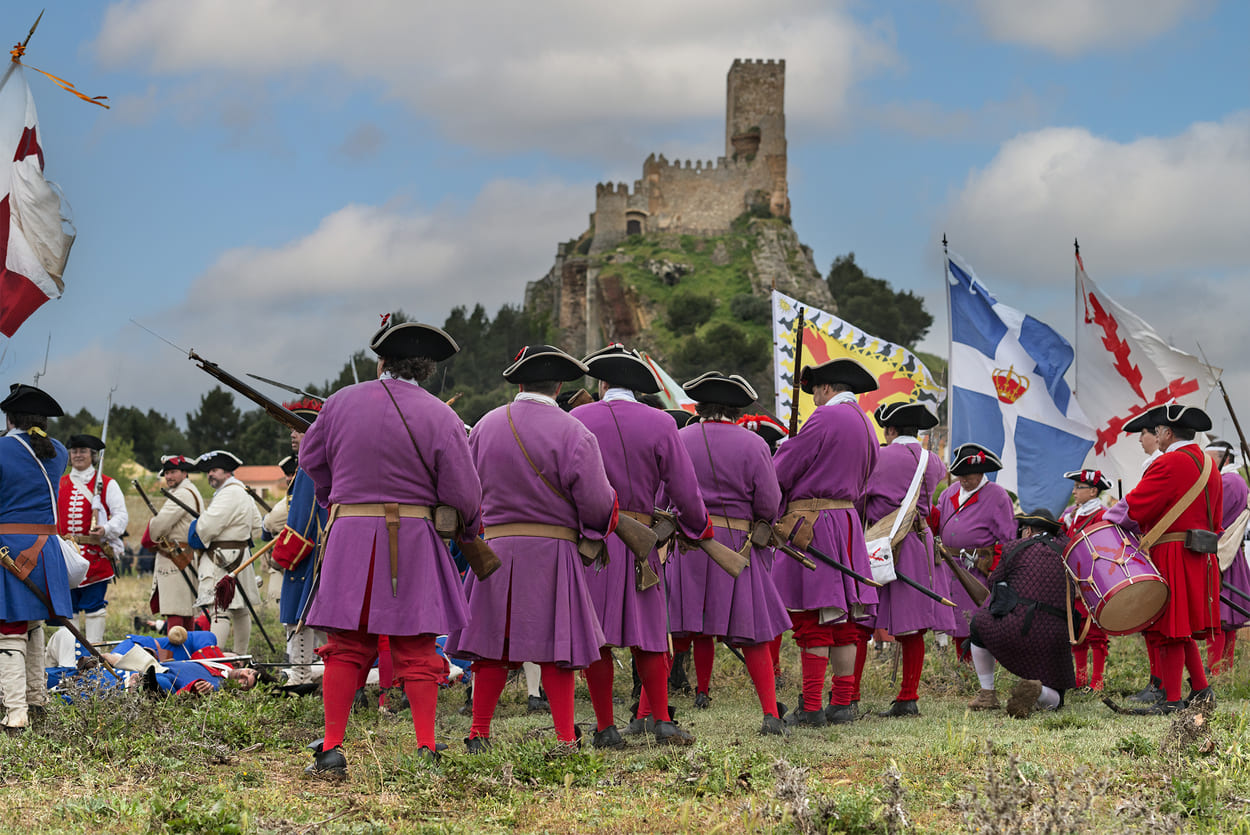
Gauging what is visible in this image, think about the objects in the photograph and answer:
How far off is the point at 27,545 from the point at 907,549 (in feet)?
17.8

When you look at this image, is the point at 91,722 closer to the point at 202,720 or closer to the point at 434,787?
the point at 202,720

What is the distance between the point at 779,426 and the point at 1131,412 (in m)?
3.26

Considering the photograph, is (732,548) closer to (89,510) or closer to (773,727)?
(773,727)

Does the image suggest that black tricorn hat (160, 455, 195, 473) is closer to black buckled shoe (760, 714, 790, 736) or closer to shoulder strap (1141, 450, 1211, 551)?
black buckled shoe (760, 714, 790, 736)

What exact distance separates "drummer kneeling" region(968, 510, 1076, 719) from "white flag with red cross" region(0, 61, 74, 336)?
627 cm

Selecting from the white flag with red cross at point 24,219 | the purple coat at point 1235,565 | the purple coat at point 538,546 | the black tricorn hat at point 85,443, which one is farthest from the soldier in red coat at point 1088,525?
the black tricorn hat at point 85,443

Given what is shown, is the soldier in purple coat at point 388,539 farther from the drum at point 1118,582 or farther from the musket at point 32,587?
the drum at point 1118,582

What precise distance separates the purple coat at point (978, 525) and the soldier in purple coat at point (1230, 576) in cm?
158

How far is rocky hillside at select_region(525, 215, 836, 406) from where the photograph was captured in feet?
220

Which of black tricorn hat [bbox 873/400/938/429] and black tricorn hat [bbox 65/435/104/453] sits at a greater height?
black tricorn hat [bbox 873/400/938/429]

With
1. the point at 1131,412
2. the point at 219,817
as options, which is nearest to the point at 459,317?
the point at 1131,412

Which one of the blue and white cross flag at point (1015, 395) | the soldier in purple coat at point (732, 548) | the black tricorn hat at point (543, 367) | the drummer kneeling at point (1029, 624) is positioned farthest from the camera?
the blue and white cross flag at point (1015, 395)

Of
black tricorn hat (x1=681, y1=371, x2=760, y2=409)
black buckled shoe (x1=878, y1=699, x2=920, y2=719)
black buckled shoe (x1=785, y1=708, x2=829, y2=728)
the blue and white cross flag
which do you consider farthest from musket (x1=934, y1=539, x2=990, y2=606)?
the blue and white cross flag

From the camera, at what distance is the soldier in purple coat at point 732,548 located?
276 inches
